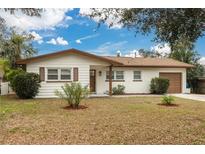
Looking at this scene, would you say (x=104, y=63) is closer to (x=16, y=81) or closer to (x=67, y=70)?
(x=67, y=70)

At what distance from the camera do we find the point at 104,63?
18734 mm

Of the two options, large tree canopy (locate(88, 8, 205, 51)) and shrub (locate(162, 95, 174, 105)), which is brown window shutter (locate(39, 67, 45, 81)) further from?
large tree canopy (locate(88, 8, 205, 51))

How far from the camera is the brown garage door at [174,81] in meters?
22.6

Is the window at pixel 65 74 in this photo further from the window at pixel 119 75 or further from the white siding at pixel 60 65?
the window at pixel 119 75

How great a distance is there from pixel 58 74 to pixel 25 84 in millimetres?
2237

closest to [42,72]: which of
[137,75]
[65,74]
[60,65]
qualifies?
[60,65]

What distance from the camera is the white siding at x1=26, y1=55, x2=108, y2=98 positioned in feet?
58.1

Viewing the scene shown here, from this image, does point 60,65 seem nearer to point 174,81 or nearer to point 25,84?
point 25,84

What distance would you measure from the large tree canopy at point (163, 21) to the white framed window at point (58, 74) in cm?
1042

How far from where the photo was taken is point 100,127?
8.30 m
